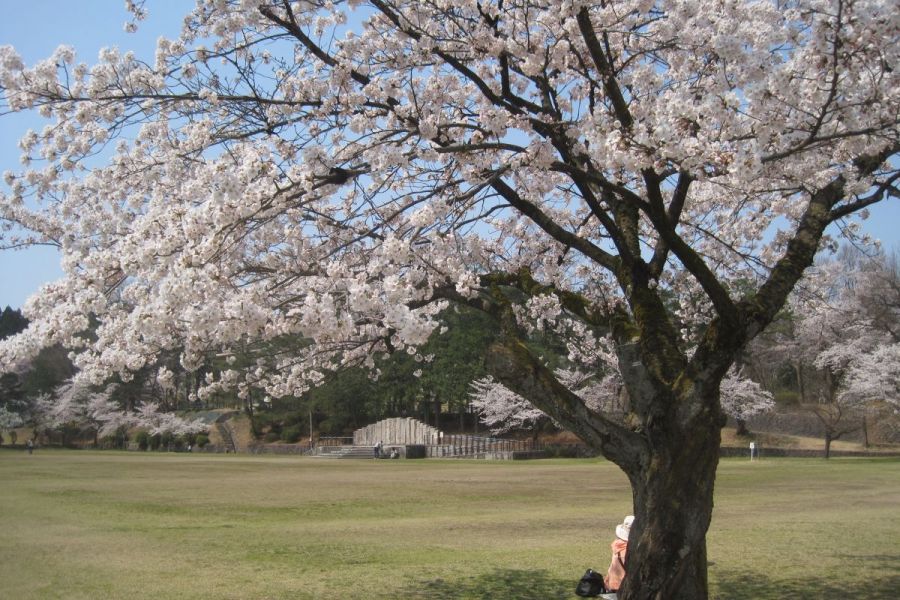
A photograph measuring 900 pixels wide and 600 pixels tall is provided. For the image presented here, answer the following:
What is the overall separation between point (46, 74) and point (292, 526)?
8.23 m

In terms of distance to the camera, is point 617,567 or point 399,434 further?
point 399,434

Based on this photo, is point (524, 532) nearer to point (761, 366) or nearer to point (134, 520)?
point (134, 520)

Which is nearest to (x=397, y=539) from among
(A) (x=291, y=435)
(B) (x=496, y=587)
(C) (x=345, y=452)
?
(B) (x=496, y=587)

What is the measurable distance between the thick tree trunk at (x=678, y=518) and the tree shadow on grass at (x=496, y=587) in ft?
6.04

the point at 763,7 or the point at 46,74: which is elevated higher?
the point at 763,7

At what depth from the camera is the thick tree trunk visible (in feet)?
17.3

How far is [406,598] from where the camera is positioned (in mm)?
6828

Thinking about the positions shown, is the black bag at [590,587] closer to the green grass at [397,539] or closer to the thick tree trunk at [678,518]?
the green grass at [397,539]

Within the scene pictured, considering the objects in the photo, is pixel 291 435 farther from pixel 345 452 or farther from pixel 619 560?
pixel 619 560

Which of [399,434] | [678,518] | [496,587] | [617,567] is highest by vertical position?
[678,518]

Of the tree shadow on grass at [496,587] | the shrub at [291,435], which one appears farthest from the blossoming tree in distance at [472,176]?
the shrub at [291,435]

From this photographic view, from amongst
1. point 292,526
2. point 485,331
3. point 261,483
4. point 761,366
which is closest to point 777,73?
point 292,526

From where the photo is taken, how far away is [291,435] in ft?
169

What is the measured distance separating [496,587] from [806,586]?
3059mm
